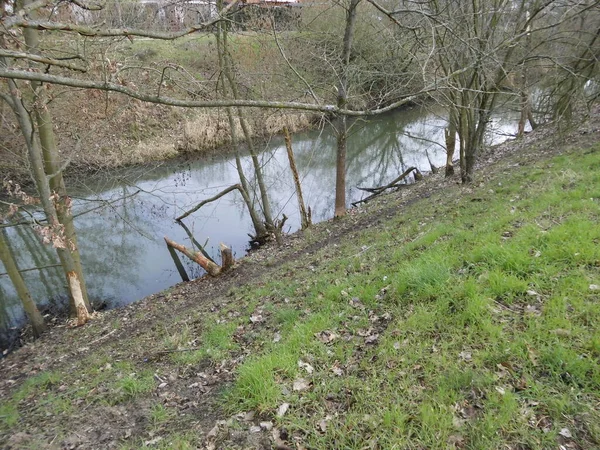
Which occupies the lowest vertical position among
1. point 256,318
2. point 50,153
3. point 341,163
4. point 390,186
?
point 390,186

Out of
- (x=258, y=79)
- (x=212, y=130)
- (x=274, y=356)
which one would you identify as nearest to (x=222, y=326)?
(x=274, y=356)

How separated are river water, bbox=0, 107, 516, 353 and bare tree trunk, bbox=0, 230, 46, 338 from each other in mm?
992

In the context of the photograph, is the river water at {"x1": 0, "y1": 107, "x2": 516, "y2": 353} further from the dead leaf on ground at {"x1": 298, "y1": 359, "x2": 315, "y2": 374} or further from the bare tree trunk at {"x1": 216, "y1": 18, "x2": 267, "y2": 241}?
the dead leaf on ground at {"x1": 298, "y1": 359, "x2": 315, "y2": 374}

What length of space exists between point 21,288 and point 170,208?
749cm

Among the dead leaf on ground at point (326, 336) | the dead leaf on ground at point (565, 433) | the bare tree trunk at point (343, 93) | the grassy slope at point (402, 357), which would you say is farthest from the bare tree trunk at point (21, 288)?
the dead leaf on ground at point (565, 433)

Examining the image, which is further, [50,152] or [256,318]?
[50,152]

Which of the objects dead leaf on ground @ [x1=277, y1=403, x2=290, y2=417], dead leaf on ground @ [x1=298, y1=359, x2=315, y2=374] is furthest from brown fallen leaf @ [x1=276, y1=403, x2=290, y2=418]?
dead leaf on ground @ [x1=298, y1=359, x2=315, y2=374]

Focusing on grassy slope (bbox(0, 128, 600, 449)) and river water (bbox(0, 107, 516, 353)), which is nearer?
grassy slope (bbox(0, 128, 600, 449))

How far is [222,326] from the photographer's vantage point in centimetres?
551

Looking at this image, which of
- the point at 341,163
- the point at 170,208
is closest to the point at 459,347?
the point at 341,163

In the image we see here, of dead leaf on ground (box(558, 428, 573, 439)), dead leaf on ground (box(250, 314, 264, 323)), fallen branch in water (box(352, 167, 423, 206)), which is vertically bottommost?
fallen branch in water (box(352, 167, 423, 206))

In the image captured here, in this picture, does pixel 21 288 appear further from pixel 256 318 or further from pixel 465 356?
pixel 465 356

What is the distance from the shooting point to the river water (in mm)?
10492

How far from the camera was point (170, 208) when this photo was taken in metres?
14.9
